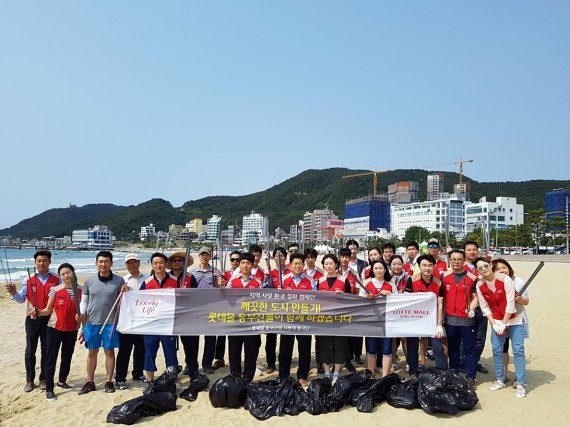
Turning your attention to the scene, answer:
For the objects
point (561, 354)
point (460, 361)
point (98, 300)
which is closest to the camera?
point (98, 300)

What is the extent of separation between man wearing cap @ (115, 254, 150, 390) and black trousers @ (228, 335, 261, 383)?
155cm

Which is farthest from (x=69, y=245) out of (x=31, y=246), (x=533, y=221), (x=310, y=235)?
(x=533, y=221)

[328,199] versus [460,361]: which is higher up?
[328,199]

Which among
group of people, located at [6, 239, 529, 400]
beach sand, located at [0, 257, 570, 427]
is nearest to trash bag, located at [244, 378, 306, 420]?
beach sand, located at [0, 257, 570, 427]

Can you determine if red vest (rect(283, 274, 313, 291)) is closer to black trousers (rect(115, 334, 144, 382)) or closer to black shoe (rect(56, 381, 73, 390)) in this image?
black trousers (rect(115, 334, 144, 382))

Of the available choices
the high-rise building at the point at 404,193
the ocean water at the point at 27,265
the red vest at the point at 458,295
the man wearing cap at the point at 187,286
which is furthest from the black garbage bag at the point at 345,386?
the high-rise building at the point at 404,193

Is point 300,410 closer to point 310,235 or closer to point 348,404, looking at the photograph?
point 348,404

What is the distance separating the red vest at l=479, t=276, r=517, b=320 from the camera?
18.5ft

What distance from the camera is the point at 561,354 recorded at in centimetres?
775

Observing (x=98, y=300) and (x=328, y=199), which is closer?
(x=98, y=300)

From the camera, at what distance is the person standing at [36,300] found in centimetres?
599

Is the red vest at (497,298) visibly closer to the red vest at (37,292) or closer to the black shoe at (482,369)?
the black shoe at (482,369)

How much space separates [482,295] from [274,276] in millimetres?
3220

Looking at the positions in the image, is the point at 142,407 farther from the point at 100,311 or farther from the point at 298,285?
the point at 298,285
